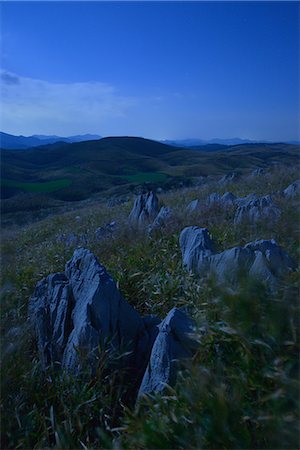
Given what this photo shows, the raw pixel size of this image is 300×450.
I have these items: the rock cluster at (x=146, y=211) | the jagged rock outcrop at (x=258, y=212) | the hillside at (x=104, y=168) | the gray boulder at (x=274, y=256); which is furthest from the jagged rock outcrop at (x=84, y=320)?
the hillside at (x=104, y=168)

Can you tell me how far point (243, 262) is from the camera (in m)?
4.63

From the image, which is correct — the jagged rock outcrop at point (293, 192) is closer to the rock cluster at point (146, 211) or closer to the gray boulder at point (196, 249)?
the rock cluster at point (146, 211)

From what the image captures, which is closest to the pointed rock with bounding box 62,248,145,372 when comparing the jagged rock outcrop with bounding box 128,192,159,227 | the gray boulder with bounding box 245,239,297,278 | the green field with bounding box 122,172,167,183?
the gray boulder with bounding box 245,239,297,278

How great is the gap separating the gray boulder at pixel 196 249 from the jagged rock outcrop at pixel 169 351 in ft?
4.78

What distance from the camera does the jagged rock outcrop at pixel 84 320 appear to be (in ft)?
13.9

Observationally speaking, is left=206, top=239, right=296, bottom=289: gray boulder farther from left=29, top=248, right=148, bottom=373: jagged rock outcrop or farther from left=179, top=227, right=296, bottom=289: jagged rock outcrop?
left=29, top=248, right=148, bottom=373: jagged rock outcrop

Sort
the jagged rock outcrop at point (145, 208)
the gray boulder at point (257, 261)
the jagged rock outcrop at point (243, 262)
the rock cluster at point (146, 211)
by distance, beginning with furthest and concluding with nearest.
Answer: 1. the jagged rock outcrop at point (145, 208)
2. the rock cluster at point (146, 211)
3. the gray boulder at point (257, 261)
4. the jagged rock outcrop at point (243, 262)

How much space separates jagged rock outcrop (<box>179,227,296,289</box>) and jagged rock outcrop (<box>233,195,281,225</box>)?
4.30 feet

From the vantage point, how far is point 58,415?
3.59 m

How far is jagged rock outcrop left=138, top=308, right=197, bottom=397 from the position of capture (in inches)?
143

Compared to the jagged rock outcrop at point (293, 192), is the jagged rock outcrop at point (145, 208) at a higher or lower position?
lower

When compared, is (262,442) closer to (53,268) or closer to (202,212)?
(53,268)

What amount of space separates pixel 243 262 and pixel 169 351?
1.49m

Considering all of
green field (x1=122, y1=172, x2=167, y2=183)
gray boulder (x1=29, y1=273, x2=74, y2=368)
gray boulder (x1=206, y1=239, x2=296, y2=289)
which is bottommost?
green field (x1=122, y1=172, x2=167, y2=183)
